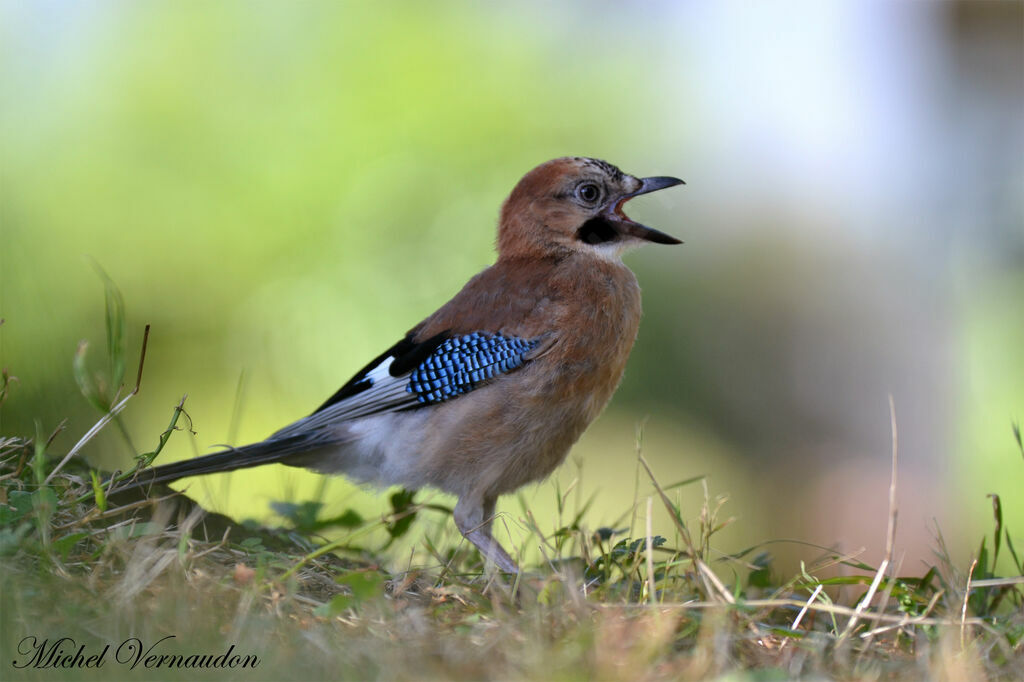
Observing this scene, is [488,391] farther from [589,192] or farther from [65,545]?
[65,545]

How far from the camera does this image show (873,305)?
812 centimetres

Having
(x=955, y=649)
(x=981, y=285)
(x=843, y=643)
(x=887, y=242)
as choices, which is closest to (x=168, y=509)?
(x=843, y=643)

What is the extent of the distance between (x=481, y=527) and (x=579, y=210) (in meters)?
1.46

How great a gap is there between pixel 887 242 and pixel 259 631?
23.0ft

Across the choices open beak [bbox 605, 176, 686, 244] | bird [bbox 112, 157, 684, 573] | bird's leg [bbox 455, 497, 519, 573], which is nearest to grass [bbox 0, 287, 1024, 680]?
bird's leg [bbox 455, 497, 519, 573]

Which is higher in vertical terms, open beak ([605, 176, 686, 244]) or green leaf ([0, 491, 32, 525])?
open beak ([605, 176, 686, 244])

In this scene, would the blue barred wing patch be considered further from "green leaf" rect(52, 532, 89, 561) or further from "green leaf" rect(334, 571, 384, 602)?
"green leaf" rect(52, 532, 89, 561)

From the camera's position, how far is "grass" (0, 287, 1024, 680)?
2.06 metres

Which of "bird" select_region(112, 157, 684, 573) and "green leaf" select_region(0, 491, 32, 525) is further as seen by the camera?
"bird" select_region(112, 157, 684, 573)

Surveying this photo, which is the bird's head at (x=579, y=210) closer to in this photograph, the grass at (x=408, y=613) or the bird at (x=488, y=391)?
the bird at (x=488, y=391)

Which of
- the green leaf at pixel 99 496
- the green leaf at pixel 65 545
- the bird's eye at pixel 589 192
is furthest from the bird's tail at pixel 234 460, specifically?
the bird's eye at pixel 589 192
